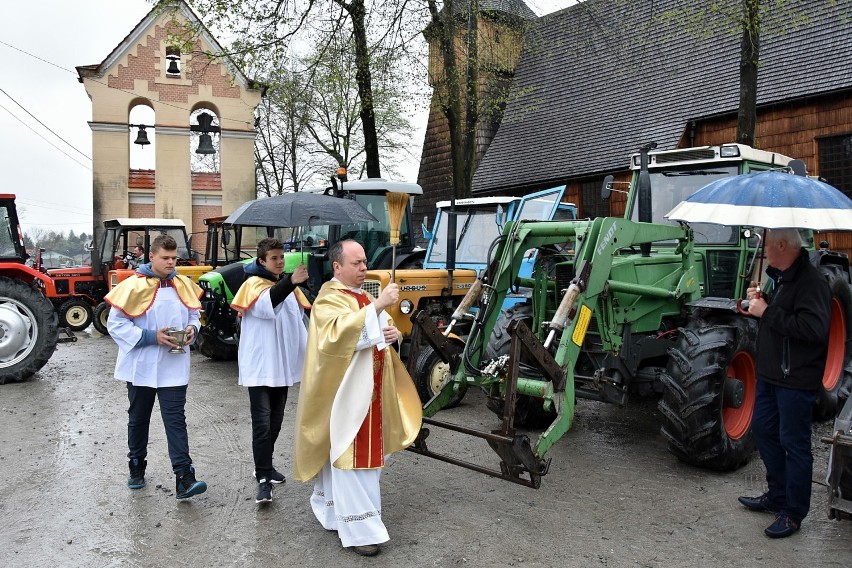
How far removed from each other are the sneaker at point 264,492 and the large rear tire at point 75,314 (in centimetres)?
1155

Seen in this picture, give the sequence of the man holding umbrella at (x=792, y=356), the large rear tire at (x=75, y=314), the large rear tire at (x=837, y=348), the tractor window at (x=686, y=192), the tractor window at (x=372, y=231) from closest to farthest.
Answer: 1. the man holding umbrella at (x=792, y=356)
2. the tractor window at (x=686, y=192)
3. the large rear tire at (x=837, y=348)
4. the tractor window at (x=372, y=231)
5. the large rear tire at (x=75, y=314)

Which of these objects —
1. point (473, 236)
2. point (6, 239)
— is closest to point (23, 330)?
point (6, 239)

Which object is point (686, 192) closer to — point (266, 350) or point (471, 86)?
point (266, 350)

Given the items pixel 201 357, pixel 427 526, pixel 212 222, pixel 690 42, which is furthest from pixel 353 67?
pixel 427 526

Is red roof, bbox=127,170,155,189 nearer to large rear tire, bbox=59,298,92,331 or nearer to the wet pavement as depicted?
large rear tire, bbox=59,298,92,331

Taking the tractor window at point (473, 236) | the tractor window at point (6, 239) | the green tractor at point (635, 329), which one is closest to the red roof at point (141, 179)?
the tractor window at point (6, 239)

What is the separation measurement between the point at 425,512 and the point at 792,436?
2275 mm

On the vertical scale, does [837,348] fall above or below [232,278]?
below

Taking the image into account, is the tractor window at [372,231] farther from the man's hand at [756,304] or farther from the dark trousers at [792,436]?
the dark trousers at [792,436]

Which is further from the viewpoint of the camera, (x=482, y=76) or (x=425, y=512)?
(x=482, y=76)

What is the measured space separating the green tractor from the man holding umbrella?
3.12 ft

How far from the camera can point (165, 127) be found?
2216 cm

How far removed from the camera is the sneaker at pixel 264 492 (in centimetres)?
479

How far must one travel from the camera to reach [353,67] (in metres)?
15.6
